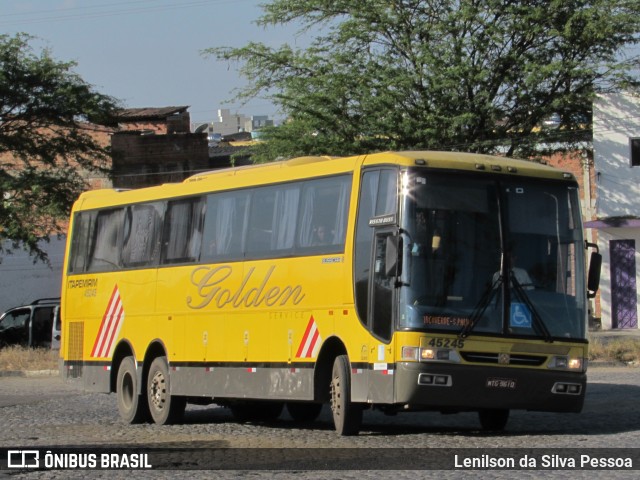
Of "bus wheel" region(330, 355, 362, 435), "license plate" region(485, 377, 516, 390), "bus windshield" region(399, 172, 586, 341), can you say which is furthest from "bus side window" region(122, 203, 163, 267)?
"license plate" region(485, 377, 516, 390)

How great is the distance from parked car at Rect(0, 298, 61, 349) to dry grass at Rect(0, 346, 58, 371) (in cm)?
300

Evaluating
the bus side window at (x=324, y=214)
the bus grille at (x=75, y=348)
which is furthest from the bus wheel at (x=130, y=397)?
the bus side window at (x=324, y=214)

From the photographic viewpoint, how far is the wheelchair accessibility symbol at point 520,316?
569 inches

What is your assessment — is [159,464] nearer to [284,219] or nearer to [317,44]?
[284,219]

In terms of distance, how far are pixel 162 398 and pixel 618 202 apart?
85.9ft

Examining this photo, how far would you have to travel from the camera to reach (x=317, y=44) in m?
39.3

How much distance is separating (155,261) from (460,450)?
760cm

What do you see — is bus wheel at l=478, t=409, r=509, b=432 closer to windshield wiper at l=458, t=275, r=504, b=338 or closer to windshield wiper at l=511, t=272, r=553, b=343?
windshield wiper at l=511, t=272, r=553, b=343

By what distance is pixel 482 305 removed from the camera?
14336mm

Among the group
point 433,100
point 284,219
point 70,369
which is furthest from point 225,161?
point 284,219

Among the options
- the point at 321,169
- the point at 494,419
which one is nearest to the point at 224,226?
the point at 321,169

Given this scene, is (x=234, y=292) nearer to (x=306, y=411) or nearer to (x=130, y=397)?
(x=306, y=411)

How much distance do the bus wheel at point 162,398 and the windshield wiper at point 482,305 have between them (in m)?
5.78

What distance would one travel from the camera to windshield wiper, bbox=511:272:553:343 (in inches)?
573
